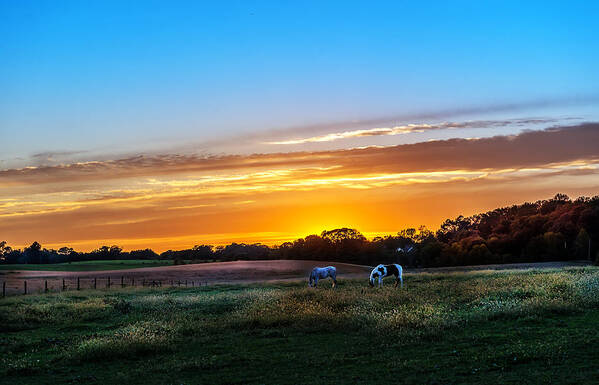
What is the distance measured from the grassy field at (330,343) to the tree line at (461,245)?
2252 inches

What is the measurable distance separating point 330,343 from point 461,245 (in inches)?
3809

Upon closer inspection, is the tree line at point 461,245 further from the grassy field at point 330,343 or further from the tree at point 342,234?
the grassy field at point 330,343

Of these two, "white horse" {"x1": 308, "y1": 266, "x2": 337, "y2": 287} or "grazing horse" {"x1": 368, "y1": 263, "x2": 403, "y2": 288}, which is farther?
"white horse" {"x1": 308, "y1": 266, "x2": 337, "y2": 287}

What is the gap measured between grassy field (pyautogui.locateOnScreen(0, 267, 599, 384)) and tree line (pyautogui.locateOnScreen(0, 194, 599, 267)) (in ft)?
188

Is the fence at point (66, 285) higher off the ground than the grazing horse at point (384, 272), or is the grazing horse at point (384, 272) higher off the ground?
the grazing horse at point (384, 272)

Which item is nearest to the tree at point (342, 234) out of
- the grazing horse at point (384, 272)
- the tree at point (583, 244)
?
the tree at point (583, 244)

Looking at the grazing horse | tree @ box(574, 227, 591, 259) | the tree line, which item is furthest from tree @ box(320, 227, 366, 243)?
the grazing horse

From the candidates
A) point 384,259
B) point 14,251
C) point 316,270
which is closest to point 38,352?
point 316,270

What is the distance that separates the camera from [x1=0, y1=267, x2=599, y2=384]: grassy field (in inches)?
539

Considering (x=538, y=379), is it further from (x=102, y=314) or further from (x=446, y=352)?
(x=102, y=314)

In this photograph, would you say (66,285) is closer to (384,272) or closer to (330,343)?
(384,272)

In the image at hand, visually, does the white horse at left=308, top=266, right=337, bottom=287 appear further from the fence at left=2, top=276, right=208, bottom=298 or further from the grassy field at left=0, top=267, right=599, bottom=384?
the fence at left=2, top=276, right=208, bottom=298

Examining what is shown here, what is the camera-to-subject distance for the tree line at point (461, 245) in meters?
97.0

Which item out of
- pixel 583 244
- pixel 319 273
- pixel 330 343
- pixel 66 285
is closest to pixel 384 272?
pixel 319 273
